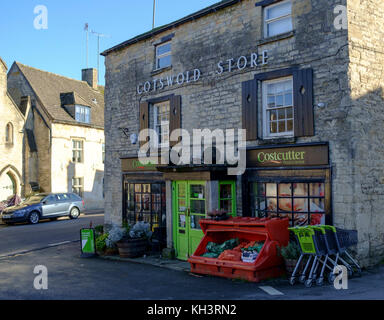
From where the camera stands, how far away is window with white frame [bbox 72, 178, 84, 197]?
31219mm

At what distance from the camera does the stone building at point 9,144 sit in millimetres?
27188

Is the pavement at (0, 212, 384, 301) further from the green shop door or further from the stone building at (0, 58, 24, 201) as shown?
the stone building at (0, 58, 24, 201)

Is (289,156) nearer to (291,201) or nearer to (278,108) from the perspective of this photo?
(291,201)

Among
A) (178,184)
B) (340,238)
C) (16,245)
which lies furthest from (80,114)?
(340,238)

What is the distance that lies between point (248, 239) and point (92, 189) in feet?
78.6

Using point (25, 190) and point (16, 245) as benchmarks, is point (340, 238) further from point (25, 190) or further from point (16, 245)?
point (25, 190)

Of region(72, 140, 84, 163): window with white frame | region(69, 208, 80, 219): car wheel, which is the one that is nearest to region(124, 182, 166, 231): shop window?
region(69, 208, 80, 219): car wheel

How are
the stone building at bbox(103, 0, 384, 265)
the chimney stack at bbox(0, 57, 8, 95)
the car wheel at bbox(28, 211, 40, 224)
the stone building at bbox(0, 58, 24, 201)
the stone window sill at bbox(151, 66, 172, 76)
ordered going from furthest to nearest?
the stone building at bbox(0, 58, 24, 201) → the chimney stack at bbox(0, 57, 8, 95) → the car wheel at bbox(28, 211, 40, 224) → the stone window sill at bbox(151, 66, 172, 76) → the stone building at bbox(103, 0, 384, 265)

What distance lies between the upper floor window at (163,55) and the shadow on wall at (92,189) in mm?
18007

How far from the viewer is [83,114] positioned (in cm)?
3238

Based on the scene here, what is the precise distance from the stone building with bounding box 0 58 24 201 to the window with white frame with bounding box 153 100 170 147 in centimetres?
1643

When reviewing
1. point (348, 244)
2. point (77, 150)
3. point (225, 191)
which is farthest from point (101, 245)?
point (77, 150)

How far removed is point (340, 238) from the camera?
9.09 m

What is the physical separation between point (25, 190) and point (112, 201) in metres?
15.0
